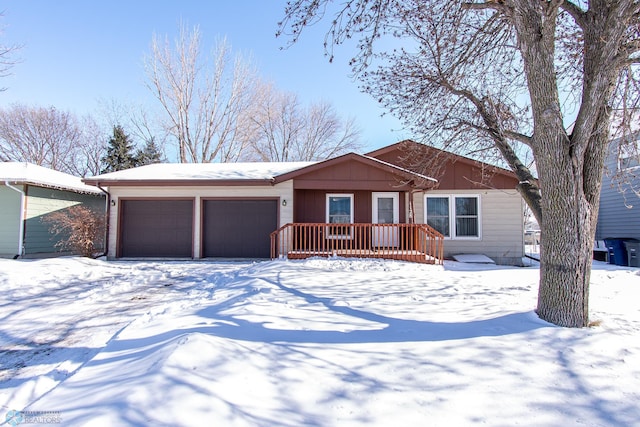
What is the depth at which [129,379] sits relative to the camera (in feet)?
7.59

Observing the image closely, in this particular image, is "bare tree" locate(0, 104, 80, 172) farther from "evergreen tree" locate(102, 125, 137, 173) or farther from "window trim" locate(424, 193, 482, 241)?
"window trim" locate(424, 193, 482, 241)

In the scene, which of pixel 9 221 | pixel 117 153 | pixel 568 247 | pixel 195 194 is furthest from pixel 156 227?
pixel 117 153

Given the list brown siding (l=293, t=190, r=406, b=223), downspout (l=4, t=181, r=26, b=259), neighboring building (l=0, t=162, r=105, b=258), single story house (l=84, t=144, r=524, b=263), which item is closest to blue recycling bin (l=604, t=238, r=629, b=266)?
single story house (l=84, t=144, r=524, b=263)

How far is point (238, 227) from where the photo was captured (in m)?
10.6

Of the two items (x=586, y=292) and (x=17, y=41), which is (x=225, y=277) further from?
(x=17, y=41)

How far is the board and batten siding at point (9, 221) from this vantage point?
10.6 metres

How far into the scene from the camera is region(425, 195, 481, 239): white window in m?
11.3

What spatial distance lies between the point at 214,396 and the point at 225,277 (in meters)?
5.26

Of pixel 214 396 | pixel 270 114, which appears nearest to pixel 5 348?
pixel 214 396

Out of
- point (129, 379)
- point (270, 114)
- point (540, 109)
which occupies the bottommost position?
point (129, 379)

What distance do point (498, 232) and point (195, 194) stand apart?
10424mm

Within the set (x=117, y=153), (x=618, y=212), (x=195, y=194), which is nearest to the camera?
(x=195, y=194)

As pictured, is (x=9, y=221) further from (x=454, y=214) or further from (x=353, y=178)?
(x=454, y=214)

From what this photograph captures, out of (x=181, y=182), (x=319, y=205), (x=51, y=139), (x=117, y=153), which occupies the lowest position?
(x=319, y=205)
